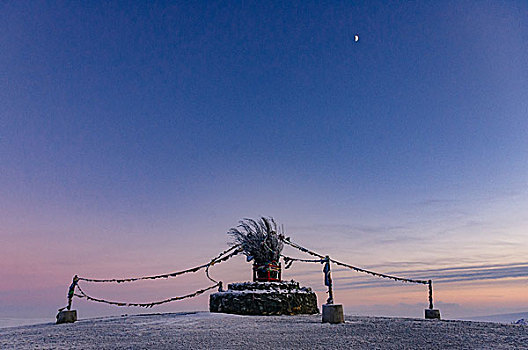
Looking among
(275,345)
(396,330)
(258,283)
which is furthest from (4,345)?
(396,330)

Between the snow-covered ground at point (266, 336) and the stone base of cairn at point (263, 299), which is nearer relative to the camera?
the snow-covered ground at point (266, 336)

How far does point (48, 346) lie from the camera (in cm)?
792

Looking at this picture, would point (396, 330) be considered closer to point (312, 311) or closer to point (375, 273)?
point (312, 311)

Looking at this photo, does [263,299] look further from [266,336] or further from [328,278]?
[266,336]

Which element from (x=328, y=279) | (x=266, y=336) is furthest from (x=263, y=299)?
(x=266, y=336)

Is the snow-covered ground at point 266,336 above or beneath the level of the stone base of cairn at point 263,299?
beneath

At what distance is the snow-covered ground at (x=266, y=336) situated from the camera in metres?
7.46

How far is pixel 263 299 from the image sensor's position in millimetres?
12320

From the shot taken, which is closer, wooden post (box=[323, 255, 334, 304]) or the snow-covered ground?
the snow-covered ground

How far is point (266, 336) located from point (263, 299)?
14.2 feet

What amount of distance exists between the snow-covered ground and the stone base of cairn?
176 centimetres

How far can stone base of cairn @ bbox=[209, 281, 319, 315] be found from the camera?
1227 centimetres

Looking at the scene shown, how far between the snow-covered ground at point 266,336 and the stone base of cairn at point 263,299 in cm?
176

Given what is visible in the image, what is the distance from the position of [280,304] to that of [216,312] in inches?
69.9
